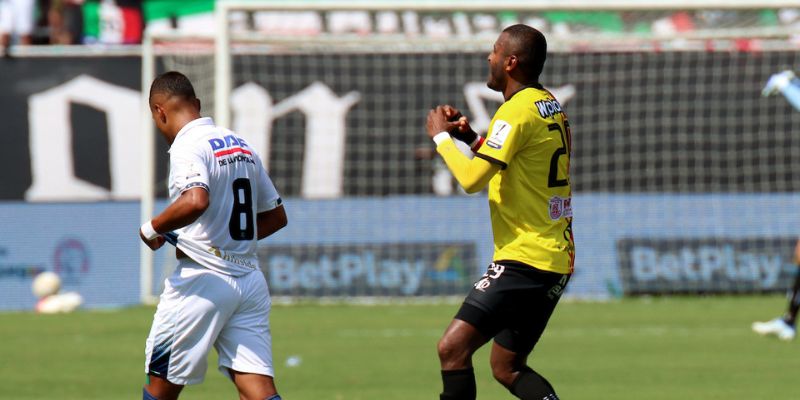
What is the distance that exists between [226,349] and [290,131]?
11952 millimetres

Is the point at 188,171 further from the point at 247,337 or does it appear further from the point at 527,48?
the point at 527,48

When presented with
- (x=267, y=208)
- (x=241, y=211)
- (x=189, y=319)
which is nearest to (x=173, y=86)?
(x=241, y=211)

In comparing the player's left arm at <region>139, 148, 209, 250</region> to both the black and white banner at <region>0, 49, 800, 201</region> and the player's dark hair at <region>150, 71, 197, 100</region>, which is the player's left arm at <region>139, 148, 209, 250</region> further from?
the black and white banner at <region>0, 49, 800, 201</region>

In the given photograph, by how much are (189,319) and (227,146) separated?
0.86 meters

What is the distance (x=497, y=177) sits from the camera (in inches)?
293

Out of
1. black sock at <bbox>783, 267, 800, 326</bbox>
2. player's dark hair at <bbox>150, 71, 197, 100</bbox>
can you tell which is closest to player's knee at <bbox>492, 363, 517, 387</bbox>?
player's dark hair at <bbox>150, 71, 197, 100</bbox>

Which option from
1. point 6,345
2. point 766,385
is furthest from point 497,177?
point 6,345

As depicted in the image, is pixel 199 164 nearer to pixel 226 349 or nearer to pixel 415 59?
pixel 226 349

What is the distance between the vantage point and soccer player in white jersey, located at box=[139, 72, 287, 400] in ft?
23.0

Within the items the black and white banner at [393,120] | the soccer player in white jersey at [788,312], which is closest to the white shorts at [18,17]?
the black and white banner at [393,120]

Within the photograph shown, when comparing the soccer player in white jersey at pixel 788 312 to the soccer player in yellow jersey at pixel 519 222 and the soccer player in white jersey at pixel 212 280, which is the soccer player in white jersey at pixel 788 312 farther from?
the soccer player in white jersey at pixel 212 280

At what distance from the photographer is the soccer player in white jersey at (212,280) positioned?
702 centimetres

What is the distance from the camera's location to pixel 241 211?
23.4 ft

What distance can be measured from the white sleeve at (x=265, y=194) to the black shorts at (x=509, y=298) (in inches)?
44.0
